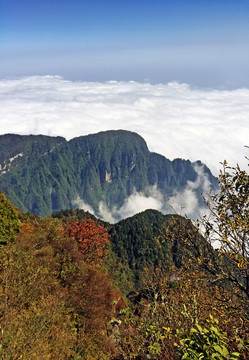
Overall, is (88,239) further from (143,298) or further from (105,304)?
(143,298)

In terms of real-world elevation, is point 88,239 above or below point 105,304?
below

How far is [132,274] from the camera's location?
11044 centimetres

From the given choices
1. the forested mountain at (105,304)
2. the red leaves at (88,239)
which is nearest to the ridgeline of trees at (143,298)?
the forested mountain at (105,304)

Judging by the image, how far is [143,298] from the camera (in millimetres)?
21562

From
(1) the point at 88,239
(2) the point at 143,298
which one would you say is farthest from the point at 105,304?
(1) the point at 88,239

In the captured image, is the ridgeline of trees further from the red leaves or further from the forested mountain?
the red leaves

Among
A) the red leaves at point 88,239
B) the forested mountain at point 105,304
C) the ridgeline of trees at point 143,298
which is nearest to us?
the forested mountain at point 105,304

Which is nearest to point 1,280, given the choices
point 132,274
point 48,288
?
point 48,288

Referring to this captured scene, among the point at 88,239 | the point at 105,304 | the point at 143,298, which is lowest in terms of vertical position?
the point at 88,239

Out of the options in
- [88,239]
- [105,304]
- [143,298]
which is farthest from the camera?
[88,239]

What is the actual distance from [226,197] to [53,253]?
64.9 feet

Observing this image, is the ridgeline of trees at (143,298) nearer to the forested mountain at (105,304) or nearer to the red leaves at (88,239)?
the forested mountain at (105,304)

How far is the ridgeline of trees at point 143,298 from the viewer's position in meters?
9.03

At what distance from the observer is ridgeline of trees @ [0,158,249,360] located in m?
9.03
